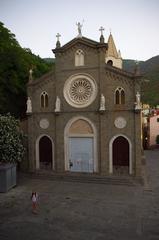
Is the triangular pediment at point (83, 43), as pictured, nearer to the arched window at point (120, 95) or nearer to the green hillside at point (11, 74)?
the arched window at point (120, 95)

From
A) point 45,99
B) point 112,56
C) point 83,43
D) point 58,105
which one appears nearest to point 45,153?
point 58,105

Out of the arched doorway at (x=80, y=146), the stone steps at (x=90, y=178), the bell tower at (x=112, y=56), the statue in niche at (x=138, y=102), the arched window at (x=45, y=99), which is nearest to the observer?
the stone steps at (x=90, y=178)

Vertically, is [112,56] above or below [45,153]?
above

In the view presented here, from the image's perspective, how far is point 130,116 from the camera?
2419 cm

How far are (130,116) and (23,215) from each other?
43.3 ft

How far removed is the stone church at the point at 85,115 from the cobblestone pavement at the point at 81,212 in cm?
282

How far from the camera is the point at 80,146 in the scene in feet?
85.6

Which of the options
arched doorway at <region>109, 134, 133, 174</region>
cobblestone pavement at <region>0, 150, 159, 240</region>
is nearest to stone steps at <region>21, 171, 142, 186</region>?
cobblestone pavement at <region>0, 150, 159, 240</region>

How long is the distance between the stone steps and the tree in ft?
13.6

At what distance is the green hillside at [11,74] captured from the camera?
92.2 ft

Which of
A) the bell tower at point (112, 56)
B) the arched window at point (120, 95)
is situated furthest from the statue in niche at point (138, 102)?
the bell tower at point (112, 56)

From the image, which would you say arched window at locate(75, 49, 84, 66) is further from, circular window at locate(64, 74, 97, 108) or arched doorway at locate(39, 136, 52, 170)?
arched doorway at locate(39, 136, 52, 170)

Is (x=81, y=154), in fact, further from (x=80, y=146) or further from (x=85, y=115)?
(x=85, y=115)

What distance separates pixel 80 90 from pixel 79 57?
330cm
